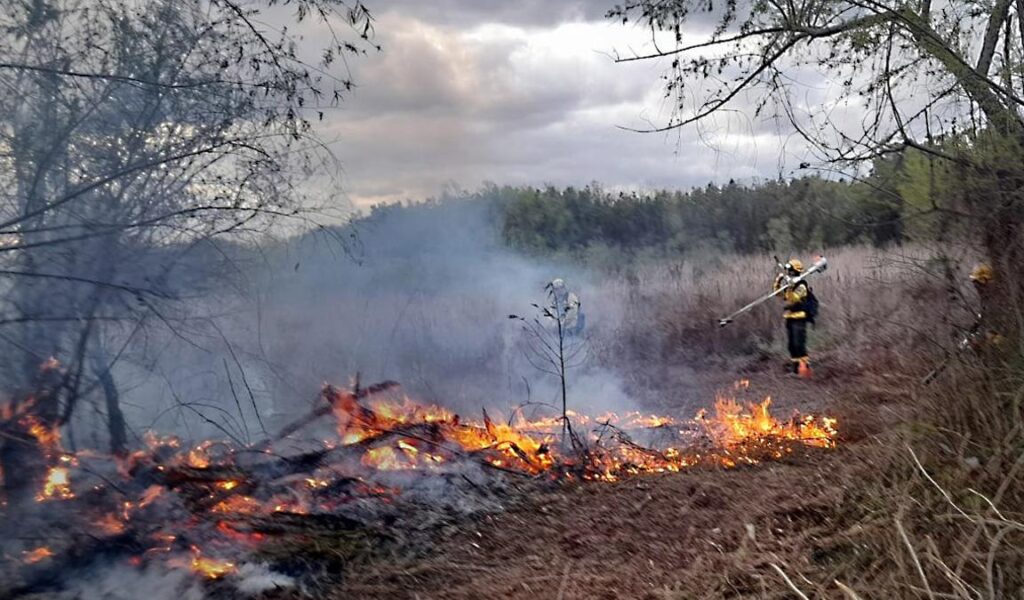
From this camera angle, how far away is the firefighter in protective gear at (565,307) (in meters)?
10.7

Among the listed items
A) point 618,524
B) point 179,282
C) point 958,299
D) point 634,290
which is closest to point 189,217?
point 179,282

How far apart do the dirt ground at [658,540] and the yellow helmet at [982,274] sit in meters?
1.22

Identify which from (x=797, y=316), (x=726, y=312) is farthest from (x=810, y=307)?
(x=726, y=312)

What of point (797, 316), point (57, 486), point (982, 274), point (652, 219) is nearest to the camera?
point (57, 486)

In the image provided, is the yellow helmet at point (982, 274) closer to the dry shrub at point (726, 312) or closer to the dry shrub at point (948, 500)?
the dry shrub at point (948, 500)

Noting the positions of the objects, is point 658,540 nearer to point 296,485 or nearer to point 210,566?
point 296,485

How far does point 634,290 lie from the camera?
17.7m

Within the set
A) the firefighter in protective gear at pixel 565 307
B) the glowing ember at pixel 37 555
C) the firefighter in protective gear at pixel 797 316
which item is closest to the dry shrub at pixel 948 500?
the glowing ember at pixel 37 555

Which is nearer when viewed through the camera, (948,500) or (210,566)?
(948,500)

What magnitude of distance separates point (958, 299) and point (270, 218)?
5.32 meters

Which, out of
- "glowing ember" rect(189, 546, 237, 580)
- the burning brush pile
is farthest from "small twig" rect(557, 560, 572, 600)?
"glowing ember" rect(189, 546, 237, 580)

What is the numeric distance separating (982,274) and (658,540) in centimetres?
320

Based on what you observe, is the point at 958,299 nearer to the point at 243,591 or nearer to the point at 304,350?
the point at 243,591

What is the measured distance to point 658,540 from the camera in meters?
5.85
